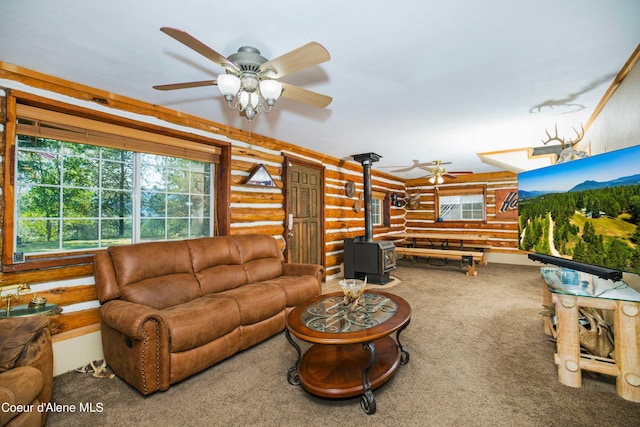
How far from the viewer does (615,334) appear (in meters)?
2.13

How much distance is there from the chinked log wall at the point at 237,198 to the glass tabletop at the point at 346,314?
1906 millimetres

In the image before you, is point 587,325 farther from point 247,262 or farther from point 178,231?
point 178,231

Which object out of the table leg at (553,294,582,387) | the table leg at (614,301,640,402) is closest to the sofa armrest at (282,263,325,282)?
the table leg at (553,294,582,387)

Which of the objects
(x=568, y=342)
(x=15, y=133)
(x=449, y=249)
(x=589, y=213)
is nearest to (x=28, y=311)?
(x=15, y=133)

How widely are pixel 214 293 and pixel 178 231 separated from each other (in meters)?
1.04

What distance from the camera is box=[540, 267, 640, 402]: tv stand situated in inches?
80.0

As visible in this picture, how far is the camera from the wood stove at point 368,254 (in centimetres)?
523

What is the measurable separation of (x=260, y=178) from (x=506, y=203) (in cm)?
687

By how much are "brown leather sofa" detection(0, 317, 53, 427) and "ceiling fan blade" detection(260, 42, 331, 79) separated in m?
2.20

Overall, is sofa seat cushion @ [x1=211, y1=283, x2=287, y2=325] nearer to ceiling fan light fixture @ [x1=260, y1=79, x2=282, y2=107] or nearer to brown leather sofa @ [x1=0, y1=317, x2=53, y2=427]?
brown leather sofa @ [x1=0, y1=317, x2=53, y2=427]

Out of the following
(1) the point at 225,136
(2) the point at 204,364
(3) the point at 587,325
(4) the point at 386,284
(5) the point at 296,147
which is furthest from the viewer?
(4) the point at 386,284

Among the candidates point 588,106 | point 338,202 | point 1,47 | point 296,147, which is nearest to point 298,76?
point 1,47

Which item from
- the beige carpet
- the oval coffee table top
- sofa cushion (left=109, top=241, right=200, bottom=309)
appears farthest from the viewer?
sofa cushion (left=109, top=241, right=200, bottom=309)

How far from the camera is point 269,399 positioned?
203cm
